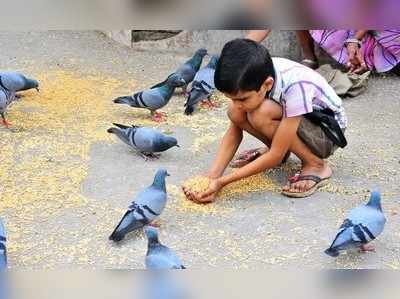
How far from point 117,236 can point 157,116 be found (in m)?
1.44

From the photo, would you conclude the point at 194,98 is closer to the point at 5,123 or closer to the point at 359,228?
the point at 5,123

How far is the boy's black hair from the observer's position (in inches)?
93.4

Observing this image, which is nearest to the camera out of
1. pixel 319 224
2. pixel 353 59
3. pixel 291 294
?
pixel 291 294

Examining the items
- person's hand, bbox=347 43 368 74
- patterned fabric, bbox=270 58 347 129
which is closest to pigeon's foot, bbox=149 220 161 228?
patterned fabric, bbox=270 58 347 129

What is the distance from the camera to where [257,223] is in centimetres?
268

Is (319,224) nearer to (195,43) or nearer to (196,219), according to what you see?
(196,219)

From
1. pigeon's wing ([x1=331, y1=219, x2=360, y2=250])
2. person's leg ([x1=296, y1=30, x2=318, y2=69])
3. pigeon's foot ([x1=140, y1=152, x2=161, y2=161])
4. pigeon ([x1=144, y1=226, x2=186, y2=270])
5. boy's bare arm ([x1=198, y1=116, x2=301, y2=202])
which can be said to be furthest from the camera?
person's leg ([x1=296, y1=30, x2=318, y2=69])

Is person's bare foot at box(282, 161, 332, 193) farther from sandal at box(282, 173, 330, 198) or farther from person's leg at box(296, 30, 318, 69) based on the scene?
person's leg at box(296, 30, 318, 69)

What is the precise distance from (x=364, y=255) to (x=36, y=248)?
1221 millimetres

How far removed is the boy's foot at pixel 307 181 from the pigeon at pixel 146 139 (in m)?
0.60

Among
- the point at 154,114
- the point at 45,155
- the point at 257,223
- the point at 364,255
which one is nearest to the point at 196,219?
the point at 257,223

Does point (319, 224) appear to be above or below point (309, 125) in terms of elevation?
below

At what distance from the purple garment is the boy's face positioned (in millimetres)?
1946

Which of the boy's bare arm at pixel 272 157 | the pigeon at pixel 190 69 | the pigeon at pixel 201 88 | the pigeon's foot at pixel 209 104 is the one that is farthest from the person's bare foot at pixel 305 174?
the pigeon at pixel 190 69
